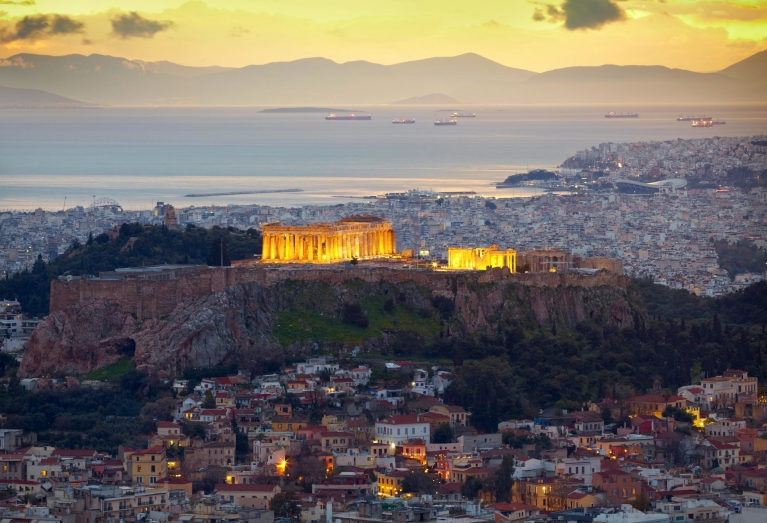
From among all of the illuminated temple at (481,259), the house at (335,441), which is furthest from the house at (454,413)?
the illuminated temple at (481,259)

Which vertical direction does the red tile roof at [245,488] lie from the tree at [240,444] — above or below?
above

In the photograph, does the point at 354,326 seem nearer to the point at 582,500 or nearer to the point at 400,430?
the point at 400,430

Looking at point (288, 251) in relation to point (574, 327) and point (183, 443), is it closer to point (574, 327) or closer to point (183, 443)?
point (574, 327)

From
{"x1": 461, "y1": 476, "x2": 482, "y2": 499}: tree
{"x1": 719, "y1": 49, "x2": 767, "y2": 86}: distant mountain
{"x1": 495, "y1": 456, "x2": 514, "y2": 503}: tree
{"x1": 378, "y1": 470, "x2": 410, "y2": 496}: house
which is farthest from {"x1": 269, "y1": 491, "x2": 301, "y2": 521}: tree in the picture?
{"x1": 719, "y1": 49, "x2": 767, "y2": 86}: distant mountain

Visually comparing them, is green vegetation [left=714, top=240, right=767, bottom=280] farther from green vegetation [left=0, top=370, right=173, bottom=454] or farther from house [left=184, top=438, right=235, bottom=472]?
house [left=184, top=438, right=235, bottom=472]

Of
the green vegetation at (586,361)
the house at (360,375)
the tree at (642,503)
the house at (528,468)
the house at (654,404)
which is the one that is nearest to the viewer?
the tree at (642,503)

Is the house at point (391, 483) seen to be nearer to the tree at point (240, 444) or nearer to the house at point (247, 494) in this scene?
the house at point (247, 494)
